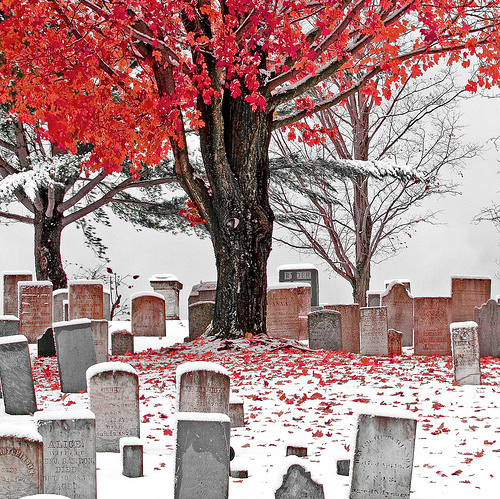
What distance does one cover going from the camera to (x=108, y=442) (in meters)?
6.48

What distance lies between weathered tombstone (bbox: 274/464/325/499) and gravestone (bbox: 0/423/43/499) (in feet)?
5.55

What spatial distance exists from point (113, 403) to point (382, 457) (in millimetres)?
2687

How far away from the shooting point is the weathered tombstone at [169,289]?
22594mm

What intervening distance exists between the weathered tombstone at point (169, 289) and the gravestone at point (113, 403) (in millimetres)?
16073

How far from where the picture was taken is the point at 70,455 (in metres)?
5.05

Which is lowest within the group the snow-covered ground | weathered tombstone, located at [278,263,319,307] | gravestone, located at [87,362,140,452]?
the snow-covered ground

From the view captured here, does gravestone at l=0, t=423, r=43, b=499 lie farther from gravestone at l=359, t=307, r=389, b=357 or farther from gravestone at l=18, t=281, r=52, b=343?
gravestone at l=18, t=281, r=52, b=343

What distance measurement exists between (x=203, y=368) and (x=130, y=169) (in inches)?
561

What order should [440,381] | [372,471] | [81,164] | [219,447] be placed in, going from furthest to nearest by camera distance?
[81,164] → [440,381] → [372,471] → [219,447]

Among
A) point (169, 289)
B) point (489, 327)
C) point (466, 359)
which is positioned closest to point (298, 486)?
point (466, 359)

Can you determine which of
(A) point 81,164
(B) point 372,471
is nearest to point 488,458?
(B) point 372,471

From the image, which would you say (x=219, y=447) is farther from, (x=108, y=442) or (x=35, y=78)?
(x=35, y=78)

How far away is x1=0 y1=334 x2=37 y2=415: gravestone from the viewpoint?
26.0 ft

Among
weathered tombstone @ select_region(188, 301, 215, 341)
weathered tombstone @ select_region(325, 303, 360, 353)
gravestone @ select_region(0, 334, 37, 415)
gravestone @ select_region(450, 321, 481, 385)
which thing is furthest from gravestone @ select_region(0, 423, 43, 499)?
weathered tombstone @ select_region(188, 301, 215, 341)
